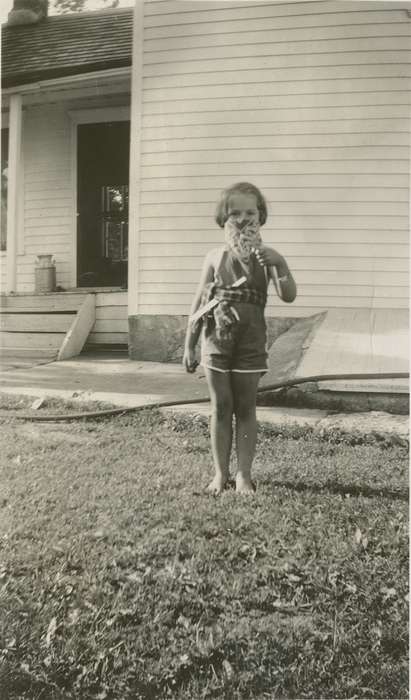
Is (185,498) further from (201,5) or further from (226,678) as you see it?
(201,5)

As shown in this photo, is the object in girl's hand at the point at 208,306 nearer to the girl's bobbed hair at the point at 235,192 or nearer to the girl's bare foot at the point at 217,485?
the girl's bobbed hair at the point at 235,192

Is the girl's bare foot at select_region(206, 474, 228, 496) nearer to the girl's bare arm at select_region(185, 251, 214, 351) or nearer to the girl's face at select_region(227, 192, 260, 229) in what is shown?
the girl's bare arm at select_region(185, 251, 214, 351)

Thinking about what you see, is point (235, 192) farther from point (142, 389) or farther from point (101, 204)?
point (101, 204)

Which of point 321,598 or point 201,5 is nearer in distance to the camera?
point 321,598

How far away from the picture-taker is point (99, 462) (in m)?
2.29

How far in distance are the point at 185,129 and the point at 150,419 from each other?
10.0ft

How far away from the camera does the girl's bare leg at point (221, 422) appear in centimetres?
224

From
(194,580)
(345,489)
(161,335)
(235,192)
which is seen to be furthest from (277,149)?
(194,580)

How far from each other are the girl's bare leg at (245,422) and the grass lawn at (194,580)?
0.10m

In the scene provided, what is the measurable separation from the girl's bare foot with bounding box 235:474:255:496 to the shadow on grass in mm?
89

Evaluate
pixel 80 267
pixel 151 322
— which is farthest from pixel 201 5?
pixel 80 267

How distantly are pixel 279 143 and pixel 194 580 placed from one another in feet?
14.2

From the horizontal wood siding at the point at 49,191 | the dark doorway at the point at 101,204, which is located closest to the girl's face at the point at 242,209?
the dark doorway at the point at 101,204

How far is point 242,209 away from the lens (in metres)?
2.03
